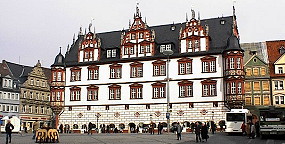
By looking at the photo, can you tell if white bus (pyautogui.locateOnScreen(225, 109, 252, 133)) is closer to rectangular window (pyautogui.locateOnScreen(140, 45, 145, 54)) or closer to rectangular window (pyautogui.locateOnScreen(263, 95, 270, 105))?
rectangular window (pyautogui.locateOnScreen(140, 45, 145, 54))

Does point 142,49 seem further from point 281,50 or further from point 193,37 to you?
point 281,50

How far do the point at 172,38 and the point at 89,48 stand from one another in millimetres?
13601

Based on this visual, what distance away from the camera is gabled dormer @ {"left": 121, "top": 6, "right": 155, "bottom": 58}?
5794 cm

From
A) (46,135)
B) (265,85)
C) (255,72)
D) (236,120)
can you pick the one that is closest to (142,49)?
(255,72)

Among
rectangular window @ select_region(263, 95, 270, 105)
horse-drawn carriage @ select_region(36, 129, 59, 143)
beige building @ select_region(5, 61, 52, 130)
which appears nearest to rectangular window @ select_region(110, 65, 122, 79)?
beige building @ select_region(5, 61, 52, 130)

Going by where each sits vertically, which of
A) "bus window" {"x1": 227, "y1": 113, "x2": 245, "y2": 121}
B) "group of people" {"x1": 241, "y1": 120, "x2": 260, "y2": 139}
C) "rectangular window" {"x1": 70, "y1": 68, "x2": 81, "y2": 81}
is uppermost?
"rectangular window" {"x1": 70, "y1": 68, "x2": 81, "y2": 81}

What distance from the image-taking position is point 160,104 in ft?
182

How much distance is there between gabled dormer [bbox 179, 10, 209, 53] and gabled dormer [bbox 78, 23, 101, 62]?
558 inches

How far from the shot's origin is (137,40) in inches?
2309

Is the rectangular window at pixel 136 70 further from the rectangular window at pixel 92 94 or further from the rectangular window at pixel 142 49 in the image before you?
the rectangular window at pixel 92 94

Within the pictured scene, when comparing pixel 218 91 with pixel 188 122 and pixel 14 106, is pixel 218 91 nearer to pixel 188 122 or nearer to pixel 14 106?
pixel 188 122

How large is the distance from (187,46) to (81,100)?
18.9 metres

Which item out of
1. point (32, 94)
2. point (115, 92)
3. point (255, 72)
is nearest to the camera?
point (115, 92)

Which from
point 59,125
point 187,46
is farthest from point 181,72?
point 59,125
